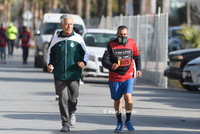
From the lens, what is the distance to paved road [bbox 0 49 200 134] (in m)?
8.01

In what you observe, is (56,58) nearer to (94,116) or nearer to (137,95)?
(94,116)

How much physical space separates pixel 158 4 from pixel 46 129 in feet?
62.4

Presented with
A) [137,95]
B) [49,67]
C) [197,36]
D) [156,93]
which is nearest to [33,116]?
[49,67]

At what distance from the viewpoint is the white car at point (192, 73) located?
41.7 ft

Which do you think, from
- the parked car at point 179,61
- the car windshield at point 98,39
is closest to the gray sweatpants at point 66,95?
the parked car at point 179,61

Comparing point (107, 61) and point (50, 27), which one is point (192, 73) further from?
point (50, 27)

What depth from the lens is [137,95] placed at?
13016 millimetres

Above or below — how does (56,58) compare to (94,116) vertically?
above

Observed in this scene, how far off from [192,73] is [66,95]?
5.90 meters

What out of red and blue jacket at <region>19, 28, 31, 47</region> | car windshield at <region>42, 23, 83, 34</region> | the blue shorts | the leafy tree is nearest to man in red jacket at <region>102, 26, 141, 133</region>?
the blue shorts

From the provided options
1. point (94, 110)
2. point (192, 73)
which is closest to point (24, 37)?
point (192, 73)

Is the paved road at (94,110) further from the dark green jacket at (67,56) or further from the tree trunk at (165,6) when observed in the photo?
the tree trunk at (165,6)

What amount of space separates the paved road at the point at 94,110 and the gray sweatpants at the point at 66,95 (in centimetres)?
28

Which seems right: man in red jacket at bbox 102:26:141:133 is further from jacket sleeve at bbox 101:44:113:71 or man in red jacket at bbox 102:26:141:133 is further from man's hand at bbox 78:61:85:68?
man's hand at bbox 78:61:85:68
